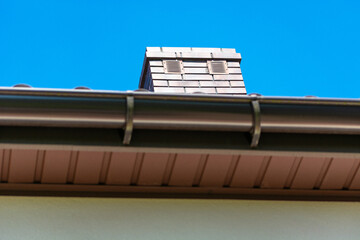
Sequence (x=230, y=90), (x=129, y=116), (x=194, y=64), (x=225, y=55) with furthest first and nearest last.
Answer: (x=225, y=55) < (x=194, y=64) < (x=230, y=90) < (x=129, y=116)

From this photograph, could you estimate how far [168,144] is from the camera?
316cm

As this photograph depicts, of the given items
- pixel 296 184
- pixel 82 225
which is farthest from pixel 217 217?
pixel 82 225

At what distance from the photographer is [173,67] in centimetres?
771

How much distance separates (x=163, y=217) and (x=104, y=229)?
33 centimetres

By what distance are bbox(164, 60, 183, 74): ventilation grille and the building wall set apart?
4.29 meters

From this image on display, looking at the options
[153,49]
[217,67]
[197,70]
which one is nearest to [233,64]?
[217,67]

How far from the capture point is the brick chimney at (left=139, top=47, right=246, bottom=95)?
7.52 m

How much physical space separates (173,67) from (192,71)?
0.25 m

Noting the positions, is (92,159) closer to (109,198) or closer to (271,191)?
(109,198)

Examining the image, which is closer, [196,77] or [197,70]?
[196,77]

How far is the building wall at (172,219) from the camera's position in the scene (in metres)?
3.18

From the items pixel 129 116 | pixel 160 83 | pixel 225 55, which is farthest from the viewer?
pixel 225 55

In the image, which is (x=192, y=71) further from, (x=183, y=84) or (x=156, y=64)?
(x=156, y=64)

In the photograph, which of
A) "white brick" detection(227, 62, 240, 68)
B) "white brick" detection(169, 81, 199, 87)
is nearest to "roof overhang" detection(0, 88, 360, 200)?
"white brick" detection(169, 81, 199, 87)
